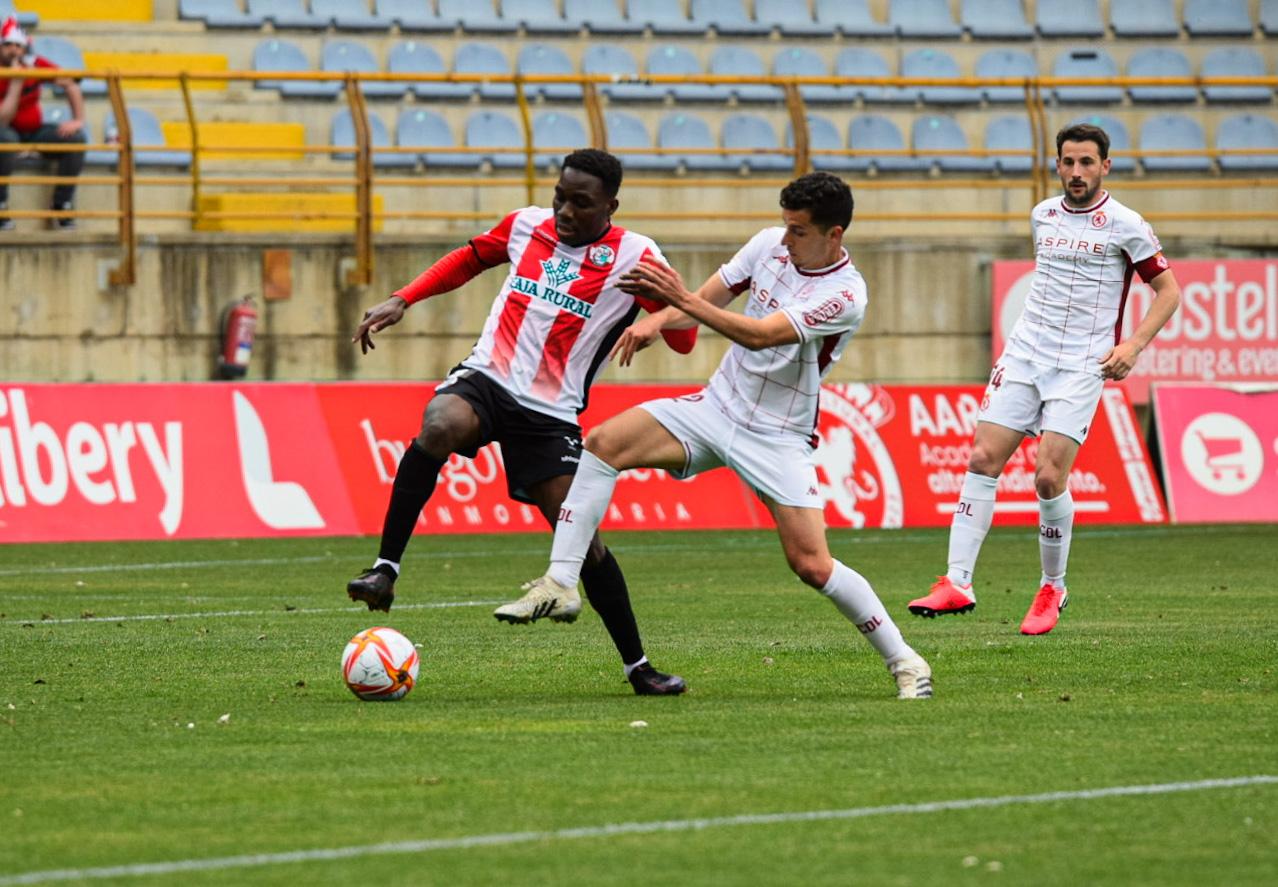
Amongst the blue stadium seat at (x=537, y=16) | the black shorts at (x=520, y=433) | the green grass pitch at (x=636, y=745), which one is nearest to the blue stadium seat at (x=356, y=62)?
the blue stadium seat at (x=537, y=16)

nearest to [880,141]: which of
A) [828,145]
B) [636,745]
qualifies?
[828,145]

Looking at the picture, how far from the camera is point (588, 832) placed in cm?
505

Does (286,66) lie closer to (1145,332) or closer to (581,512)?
(1145,332)

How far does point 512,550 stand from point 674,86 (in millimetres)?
9729

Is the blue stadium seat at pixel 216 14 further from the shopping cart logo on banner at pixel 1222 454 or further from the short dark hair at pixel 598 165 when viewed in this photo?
the short dark hair at pixel 598 165

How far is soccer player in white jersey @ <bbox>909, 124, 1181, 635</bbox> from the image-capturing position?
389 inches

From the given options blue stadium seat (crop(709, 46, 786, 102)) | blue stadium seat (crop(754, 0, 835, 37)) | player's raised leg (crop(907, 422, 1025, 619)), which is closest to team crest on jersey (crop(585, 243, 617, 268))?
player's raised leg (crop(907, 422, 1025, 619))

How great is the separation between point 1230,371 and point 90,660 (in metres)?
14.8

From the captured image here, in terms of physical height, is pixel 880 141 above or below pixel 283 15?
below

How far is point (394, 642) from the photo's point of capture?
7742 mm

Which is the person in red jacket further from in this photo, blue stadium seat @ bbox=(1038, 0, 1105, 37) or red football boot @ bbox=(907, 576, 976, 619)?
red football boot @ bbox=(907, 576, 976, 619)

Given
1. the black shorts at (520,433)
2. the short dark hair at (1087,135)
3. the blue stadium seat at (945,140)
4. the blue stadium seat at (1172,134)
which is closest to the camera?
the black shorts at (520,433)

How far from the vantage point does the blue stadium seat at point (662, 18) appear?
2556cm

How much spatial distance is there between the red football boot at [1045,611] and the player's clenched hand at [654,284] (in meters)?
3.44
